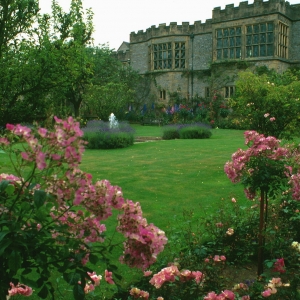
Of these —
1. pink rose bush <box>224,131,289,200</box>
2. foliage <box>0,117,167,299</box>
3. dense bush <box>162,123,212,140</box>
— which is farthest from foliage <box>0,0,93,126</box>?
dense bush <box>162,123,212,140</box>

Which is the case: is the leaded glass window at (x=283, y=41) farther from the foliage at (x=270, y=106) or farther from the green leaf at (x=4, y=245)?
the green leaf at (x=4, y=245)

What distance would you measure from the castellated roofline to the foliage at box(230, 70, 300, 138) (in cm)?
1944

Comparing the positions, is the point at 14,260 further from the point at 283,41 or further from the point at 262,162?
the point at 283,41

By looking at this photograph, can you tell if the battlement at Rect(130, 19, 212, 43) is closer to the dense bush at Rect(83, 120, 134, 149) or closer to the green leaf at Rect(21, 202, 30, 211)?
the dense bush at Rect(83, 120, 134, 149)

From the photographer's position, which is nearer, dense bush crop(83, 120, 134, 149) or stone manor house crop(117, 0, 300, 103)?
dense bush crop(83, 120, 134, 149)

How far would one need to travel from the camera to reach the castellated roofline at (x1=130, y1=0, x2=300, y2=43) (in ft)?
88.3

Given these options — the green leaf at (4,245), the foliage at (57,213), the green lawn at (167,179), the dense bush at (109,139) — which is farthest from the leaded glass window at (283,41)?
the green leaf at (4,245)

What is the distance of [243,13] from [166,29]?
6.92 metres

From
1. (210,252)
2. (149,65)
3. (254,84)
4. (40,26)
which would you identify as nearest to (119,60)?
(149,65)

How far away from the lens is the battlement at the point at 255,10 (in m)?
26.7

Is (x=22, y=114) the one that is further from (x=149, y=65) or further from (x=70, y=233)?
(x=149, y=65)

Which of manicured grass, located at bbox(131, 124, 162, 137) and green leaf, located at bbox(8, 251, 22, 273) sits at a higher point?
green leaf, located at bbox(8, 251, 22, 273)

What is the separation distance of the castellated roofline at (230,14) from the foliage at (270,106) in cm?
1944

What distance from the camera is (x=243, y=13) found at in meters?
28.0
